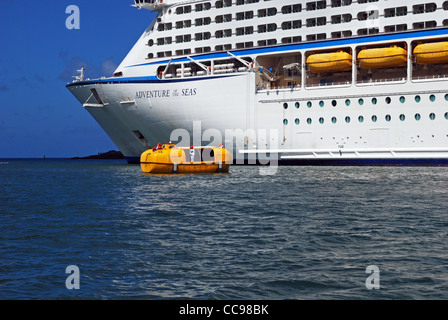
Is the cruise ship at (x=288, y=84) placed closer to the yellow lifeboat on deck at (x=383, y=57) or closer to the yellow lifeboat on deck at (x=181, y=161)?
the yellow lifeboat on deck at (x=383, y=57)

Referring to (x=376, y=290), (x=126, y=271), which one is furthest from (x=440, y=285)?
(x=126, y=271)

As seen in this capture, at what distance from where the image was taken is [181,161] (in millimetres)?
33375

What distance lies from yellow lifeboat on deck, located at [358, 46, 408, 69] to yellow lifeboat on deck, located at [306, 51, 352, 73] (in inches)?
35.5

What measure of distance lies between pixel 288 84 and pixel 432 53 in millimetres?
10235

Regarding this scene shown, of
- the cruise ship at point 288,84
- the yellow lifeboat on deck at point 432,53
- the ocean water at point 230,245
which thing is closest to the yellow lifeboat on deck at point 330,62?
the cruise ship at point 288,84

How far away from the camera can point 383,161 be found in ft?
113

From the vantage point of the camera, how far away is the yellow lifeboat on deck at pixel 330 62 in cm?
3628

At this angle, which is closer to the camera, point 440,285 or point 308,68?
point 440,285

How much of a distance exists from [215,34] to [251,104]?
727 centimetres

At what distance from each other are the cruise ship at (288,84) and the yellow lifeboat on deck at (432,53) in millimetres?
61

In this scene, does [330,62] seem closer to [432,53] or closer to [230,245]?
[432,53]

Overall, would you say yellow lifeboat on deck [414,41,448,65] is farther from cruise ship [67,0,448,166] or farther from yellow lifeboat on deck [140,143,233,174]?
yellow lifeboat on deck [140,143,233,174]

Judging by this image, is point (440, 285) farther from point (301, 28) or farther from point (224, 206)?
point (301, 28)

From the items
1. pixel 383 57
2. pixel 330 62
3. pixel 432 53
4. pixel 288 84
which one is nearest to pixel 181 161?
pixel 288 84
